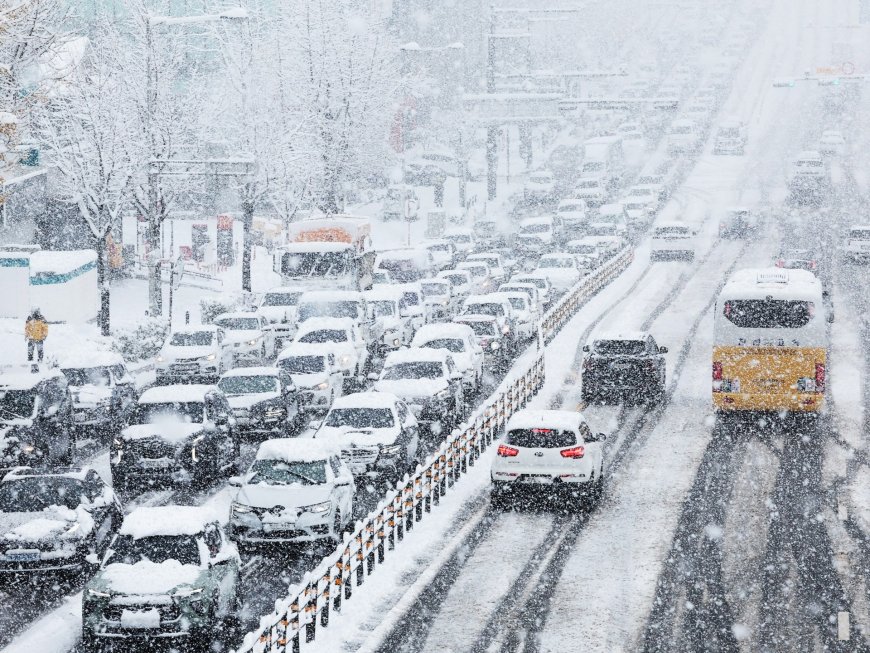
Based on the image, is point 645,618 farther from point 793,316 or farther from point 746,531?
point 793,316

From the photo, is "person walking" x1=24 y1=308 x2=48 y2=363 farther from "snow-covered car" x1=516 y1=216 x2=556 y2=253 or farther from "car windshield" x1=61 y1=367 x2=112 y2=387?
"snow-covered car" x1=516 y1=216 x2=556 y2=253

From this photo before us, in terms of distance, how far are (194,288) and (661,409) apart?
27567 millimetres

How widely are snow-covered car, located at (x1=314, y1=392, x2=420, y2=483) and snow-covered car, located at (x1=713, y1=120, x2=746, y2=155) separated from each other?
73.5 meters

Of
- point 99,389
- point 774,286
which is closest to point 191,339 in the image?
point 99,389

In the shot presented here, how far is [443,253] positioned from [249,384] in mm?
31814

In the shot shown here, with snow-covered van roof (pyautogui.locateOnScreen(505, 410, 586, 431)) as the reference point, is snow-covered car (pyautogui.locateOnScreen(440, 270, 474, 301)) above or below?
below

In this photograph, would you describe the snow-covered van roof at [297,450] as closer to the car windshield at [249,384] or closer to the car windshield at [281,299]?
the car windshield at [249,384]

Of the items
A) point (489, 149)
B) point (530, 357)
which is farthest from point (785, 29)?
point (530, 357)

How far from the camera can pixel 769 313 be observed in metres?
30.8

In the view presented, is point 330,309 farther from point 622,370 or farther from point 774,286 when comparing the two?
point 774,286

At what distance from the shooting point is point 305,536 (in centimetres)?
2167

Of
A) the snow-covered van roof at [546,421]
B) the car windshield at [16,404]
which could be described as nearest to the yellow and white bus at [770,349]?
the snow-covered van roof at [546,421]

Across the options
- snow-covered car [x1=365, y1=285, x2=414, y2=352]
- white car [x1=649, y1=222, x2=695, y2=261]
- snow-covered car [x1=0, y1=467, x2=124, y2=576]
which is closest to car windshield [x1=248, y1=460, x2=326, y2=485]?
snow-covered car [x1=0, y1=467, x2=124, y2=576]

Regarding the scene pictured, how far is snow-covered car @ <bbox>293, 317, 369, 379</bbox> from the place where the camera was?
37.1m
